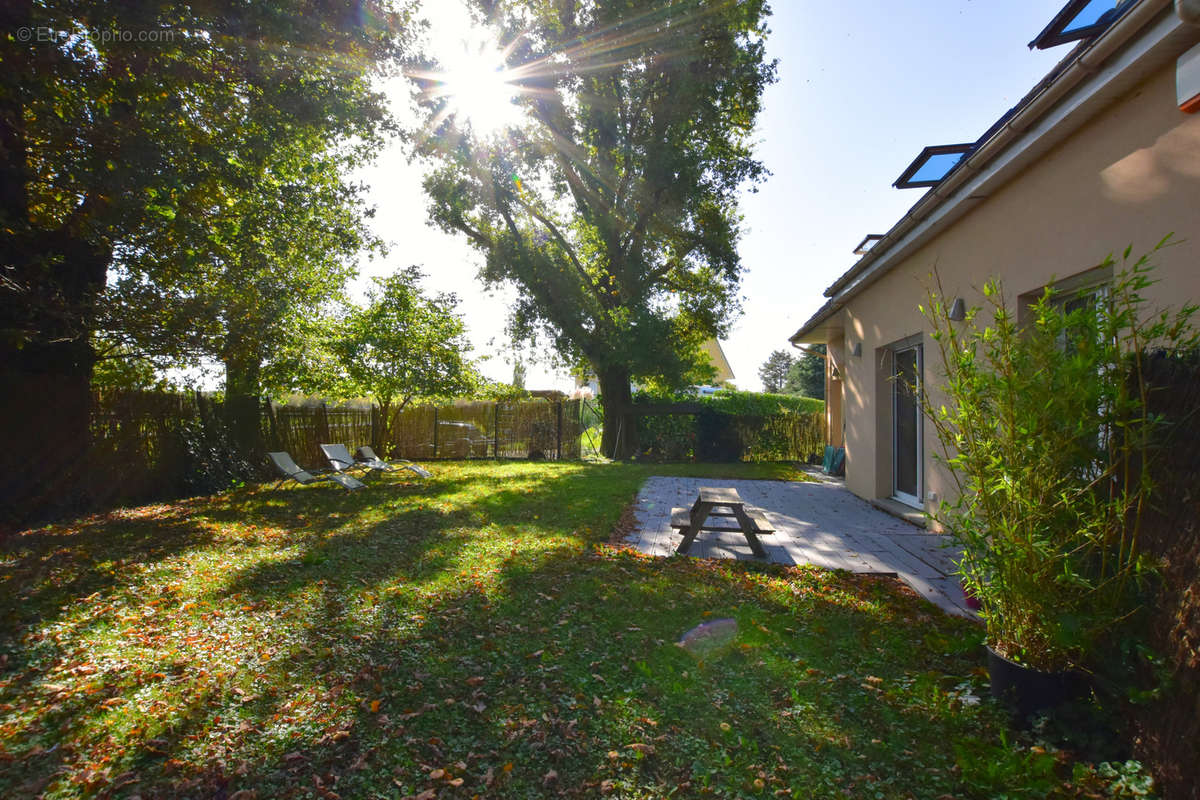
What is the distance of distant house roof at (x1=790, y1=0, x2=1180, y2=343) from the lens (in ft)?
10.3

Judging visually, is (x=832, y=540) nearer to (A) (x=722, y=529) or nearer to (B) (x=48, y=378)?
(A) (x=722, y=529)

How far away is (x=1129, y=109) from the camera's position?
11.9 feet

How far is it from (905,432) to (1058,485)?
614cm

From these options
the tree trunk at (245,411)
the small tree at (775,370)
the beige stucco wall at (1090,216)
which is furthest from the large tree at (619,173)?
the small tree at (775,370)

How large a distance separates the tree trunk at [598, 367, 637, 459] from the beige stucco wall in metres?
10.2

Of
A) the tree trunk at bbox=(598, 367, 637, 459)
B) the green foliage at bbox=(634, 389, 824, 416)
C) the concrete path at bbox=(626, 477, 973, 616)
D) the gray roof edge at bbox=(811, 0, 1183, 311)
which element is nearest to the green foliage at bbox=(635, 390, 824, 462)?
the green foliage at bbox=(634, 389, 824, 416)

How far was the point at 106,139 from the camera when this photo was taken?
229 inches

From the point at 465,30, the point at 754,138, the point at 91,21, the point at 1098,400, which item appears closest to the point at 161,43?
the point at 91,21

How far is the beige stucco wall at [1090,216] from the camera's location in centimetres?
326

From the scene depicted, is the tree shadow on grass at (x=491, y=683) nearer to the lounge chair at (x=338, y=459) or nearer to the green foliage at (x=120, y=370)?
the green foliage at (x=120, y=370)

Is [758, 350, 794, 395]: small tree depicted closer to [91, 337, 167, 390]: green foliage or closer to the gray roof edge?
the gray roof edge

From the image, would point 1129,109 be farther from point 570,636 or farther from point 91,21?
point 91,21

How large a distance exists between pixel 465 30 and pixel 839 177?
1059 centimetres

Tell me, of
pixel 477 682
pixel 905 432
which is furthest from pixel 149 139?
pixel 905 432
